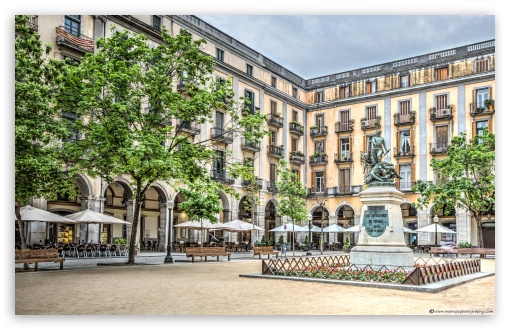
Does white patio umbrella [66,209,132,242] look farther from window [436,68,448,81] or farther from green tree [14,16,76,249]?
window [436,68,448,81]

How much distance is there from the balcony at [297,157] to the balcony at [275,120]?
8.46 feet

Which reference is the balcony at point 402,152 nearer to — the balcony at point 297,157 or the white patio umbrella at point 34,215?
the balcony at point 297,157

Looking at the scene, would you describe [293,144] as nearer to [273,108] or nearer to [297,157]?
[297,157]

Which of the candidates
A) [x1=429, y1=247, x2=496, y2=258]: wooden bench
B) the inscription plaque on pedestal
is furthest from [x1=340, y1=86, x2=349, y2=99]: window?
the inscription plaque on pedestal

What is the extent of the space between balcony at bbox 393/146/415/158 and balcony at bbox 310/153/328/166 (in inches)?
208

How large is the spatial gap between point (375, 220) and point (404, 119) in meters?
23.0

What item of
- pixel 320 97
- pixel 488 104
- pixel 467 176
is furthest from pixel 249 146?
pixel 488 104

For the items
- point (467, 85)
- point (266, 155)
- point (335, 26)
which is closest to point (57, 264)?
point (335, 26)

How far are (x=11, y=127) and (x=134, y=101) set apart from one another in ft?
19.8

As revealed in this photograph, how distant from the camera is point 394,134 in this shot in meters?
37.4

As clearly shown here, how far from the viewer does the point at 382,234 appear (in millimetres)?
14945

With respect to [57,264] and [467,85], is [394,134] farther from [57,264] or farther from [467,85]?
[57,264]

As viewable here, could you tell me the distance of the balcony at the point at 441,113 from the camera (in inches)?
1321

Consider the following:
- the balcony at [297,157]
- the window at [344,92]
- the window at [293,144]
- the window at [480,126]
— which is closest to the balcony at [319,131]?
the balcony at [297,157]
